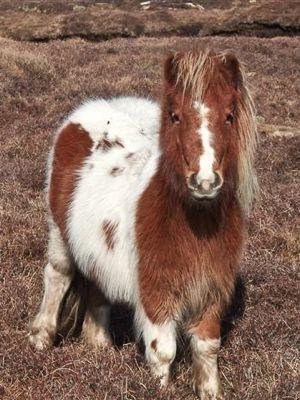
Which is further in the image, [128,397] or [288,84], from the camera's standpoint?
[288,84]

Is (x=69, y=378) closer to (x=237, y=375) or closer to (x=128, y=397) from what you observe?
(x=128, y=397)

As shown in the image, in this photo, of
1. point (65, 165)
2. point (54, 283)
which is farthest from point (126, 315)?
point (65, 165)

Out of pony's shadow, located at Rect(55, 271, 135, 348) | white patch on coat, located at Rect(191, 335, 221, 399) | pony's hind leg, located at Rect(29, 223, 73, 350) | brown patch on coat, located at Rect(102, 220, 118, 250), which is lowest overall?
pony's shadow, located at Rect(55, 271, 135, 348)

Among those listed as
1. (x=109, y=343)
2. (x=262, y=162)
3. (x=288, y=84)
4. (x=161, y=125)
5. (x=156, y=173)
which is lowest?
(x=288, y=84)

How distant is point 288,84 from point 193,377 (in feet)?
45.9

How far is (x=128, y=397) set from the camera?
3912 millimetres

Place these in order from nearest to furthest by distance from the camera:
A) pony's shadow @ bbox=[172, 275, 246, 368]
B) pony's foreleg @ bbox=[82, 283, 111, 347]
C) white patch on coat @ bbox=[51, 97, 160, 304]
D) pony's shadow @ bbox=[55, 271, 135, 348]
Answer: white patch on coat @ bbox=[51, 97, 160, 304]
pony's shadow @ bbox=[172, 275, 246, 368]
pony's foreleg @ bbox=[82, 283, 111, 347]
pony's shadow @ bbox=[55, 271, 135, 348]

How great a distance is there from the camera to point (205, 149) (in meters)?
3.47

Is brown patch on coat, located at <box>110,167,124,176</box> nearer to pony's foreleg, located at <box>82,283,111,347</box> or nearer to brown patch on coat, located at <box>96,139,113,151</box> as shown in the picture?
brown patch on coat, located at <box>96,139,113,151</box>

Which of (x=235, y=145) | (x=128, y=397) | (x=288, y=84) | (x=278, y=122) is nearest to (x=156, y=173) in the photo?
(x=235, y=145)

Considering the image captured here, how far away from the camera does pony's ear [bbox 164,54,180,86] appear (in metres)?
3.80

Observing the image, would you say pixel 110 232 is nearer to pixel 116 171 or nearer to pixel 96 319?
pixel 116 171

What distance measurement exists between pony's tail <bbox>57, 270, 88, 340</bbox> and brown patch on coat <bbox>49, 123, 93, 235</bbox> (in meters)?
0.62

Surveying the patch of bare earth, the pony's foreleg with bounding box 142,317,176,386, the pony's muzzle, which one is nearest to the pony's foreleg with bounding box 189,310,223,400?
the patch of bare earth
